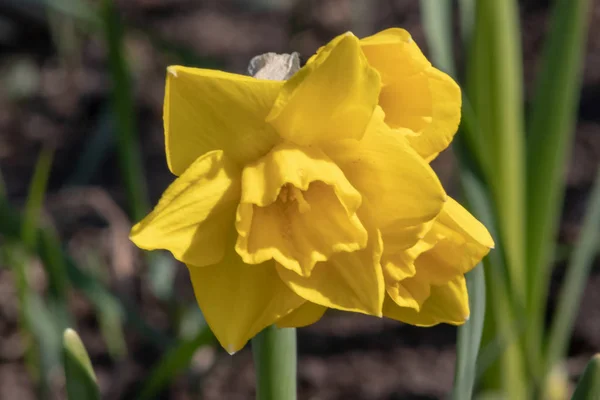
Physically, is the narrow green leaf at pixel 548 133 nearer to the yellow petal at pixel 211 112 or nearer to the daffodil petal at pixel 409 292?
A: the daffodil petal at pixel 409 292

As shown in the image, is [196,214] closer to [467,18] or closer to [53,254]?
[53,254]

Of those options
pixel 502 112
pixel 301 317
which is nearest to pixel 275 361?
pixel 301 317

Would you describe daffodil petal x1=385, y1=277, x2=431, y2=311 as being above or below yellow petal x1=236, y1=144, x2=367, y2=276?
below

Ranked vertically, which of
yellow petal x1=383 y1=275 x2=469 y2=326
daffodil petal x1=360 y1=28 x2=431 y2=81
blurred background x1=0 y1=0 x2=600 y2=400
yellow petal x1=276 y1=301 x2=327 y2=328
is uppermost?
daffodil petal x1=360 y1=28 x2=431 y2=81

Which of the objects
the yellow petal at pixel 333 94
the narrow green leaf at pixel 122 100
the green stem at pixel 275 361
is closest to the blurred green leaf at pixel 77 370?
the green stem at pixel 275 361

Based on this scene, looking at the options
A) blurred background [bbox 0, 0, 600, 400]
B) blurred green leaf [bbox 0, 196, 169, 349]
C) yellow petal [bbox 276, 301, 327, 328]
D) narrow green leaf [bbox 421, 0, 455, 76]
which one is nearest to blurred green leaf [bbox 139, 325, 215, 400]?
blurred background [bbox 0, 0, 600, 400]

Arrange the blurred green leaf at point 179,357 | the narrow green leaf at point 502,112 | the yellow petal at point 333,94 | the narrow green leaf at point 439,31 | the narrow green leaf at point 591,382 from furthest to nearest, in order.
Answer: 1. the narrow green leaf at point 502,112
2. the narrow green leaf at point 439,31
3. the blurred green leaf at point 179,357
4. the narrow green leaf at point 591,382
5. the yellow petal at point 333,94

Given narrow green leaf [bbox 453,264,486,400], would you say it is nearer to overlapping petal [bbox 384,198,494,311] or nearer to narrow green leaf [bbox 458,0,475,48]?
overlapping petal [bbox 384,198,494,311]
